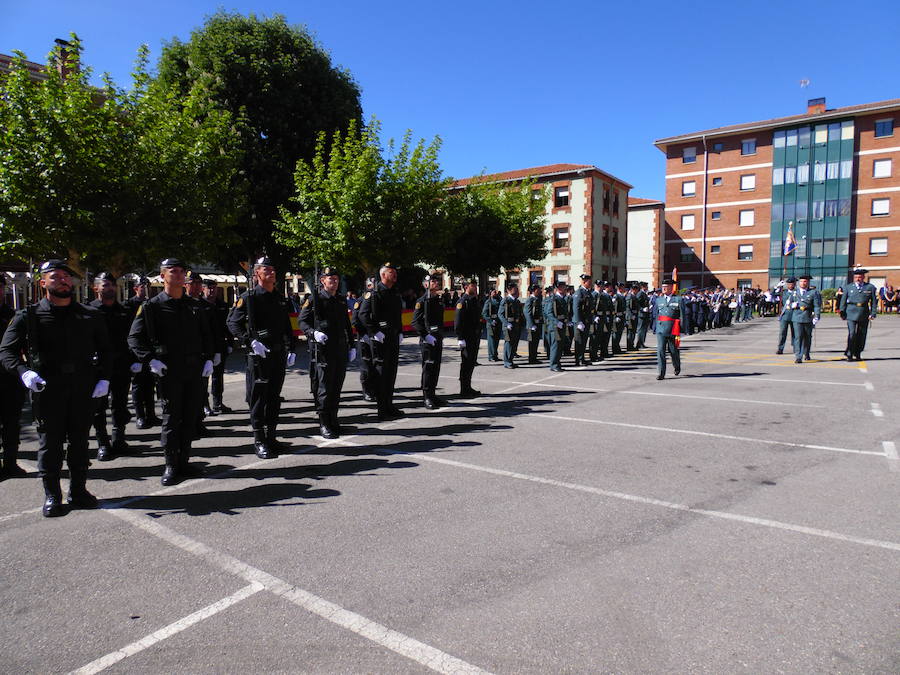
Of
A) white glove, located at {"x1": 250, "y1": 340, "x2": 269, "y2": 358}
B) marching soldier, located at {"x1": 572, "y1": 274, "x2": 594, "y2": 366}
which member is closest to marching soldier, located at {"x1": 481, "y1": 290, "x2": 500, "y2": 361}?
marching soldier, located at {"x1": 572, "y1": 274, "x2": 594, "y2": 366}

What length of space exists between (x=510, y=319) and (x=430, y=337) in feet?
18.5

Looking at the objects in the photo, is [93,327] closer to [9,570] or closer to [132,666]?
[9,570]

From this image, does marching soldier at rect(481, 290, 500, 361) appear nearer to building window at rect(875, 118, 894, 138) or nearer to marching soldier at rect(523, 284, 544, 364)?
marching soldier at rect(523, 284, 544, 364)

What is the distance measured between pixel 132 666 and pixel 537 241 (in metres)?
32.0

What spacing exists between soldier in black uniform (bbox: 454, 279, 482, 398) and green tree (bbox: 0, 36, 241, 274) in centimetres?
715

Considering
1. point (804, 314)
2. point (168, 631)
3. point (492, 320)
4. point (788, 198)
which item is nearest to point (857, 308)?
point (804, 314)

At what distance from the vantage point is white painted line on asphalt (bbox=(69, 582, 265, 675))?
8.63ft

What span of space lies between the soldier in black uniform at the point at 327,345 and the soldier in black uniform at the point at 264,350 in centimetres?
57

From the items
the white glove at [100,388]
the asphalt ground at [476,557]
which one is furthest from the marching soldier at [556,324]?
the white glove at [100,388]

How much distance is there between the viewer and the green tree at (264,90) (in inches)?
832

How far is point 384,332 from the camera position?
8.19m

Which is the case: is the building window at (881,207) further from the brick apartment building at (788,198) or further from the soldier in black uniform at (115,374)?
the soldier in black uniform at (115,374)

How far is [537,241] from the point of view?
3322 centimetres

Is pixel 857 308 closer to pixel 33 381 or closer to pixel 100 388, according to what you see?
pixel 100 388
